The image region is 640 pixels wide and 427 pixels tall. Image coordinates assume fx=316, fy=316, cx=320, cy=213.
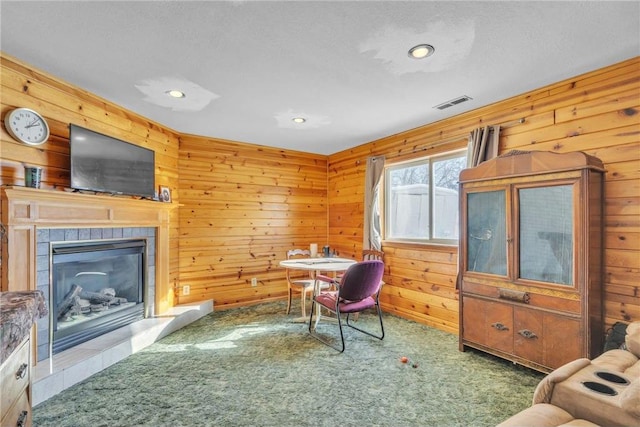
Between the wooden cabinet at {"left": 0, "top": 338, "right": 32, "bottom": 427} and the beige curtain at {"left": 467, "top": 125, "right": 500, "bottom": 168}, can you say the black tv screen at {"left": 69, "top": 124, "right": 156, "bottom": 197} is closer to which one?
the wooden cabinet at {"left": 0, "top": 338, "right": 32, "bottom": 427}

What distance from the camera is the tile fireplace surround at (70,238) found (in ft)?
7.30

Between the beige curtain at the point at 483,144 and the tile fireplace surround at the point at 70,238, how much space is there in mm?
3433

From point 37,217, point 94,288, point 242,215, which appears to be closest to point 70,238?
point 37,217

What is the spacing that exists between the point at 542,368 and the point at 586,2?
2411mm

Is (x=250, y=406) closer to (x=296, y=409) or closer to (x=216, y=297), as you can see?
(x=296, y=409)

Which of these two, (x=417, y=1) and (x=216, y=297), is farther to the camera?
(x=216, y=297)

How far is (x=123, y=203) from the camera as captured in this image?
3113mm

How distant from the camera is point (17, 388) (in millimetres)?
1195

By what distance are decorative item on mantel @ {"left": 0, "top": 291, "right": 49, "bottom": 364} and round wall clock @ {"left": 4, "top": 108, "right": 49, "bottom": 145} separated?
5.45 feet

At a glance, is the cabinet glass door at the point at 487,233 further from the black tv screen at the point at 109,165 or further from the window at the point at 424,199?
the black tv screen at the point at 109,165

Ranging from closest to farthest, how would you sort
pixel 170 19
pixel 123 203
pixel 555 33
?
pixel 170 19
pixel 555 33
pixel 123 203

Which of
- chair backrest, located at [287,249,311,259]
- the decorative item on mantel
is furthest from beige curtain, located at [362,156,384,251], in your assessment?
the decorative item on mantel

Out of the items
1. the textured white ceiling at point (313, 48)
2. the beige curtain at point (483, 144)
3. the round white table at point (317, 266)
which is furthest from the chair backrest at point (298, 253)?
the beige curtain at point (483, 144)

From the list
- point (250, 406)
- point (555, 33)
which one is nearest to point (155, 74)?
point (250, 406)
